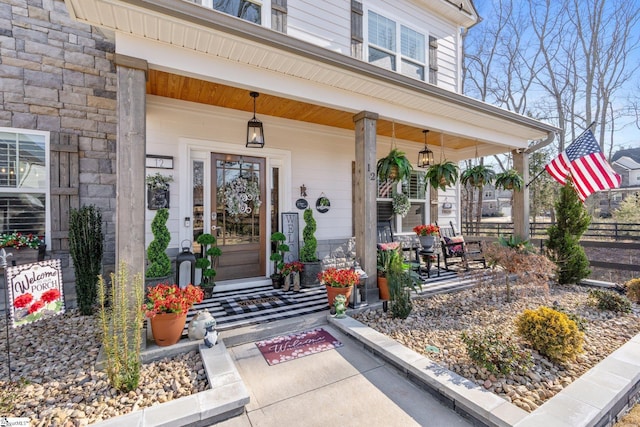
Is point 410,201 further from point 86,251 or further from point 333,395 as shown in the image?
point 86,251

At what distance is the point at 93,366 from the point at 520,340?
3888 mm

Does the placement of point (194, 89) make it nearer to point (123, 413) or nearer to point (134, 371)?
point (134, 371)

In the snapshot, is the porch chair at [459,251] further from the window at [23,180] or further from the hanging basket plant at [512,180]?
the window at [23,180]

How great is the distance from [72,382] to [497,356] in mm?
3299

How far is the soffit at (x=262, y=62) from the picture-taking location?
97.5 inches

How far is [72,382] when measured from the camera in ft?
7.30

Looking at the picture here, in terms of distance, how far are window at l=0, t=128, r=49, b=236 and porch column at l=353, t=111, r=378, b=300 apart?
155 inches

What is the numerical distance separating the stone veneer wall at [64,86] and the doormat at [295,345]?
256 cm

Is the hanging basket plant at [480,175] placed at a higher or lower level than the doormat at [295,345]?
higher

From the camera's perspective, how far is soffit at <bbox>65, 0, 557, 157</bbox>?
248 centimetres

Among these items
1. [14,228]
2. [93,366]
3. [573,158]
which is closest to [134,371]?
[93,366]

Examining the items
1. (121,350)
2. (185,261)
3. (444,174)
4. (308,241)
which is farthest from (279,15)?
(121,350)

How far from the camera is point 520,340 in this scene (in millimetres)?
2959

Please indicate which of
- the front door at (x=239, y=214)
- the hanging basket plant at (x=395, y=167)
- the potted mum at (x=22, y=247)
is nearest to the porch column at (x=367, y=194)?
the hanging basket plant at (x=395, y=167)
